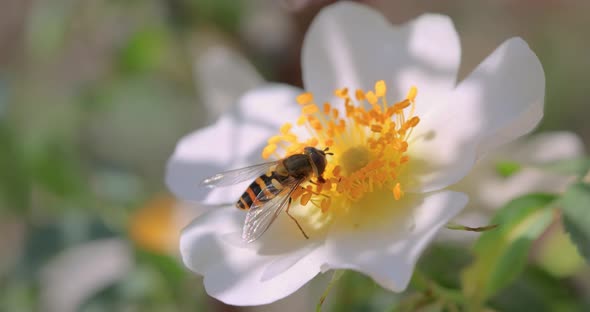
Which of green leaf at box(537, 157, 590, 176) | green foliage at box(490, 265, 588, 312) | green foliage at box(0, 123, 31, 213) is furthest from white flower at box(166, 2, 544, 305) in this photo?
green foliage at box(0, 123, 31, 213)

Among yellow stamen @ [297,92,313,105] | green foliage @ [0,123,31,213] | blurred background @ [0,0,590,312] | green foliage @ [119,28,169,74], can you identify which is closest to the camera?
yellow stamen @ [297,92,313,105]

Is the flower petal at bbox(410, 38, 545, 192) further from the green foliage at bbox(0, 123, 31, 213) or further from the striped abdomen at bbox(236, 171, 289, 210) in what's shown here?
the green foliage at bbox(0, 123, 31, 213)

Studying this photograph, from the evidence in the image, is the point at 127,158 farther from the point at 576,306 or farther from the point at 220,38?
the point at 576,306

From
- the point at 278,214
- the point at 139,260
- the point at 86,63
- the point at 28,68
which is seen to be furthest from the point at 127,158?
the point at 278,214

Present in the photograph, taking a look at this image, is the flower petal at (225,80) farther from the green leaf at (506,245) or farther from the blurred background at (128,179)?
the green leaf at (506,245)

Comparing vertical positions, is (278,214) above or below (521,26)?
above

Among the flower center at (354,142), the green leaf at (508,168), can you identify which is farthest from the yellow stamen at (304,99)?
the green leaf at (508,168)
